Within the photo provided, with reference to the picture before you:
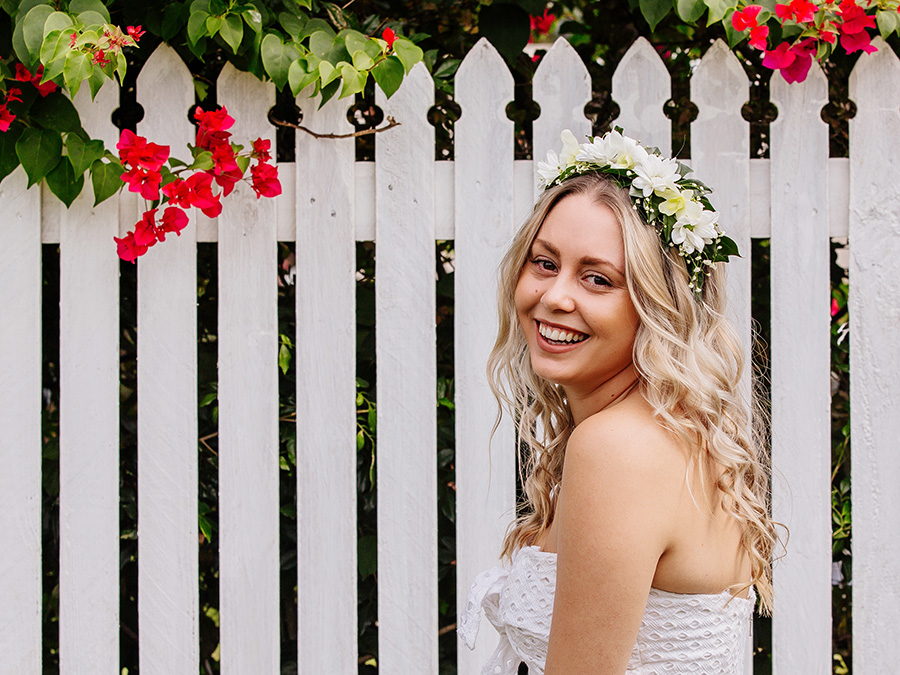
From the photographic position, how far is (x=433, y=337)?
2.12 metres

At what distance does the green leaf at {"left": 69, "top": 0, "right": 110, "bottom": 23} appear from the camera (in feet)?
6.35

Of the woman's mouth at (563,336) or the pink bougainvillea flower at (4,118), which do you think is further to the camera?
the pink bougainvillea flower at (4,118)

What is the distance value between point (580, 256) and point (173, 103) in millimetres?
1233

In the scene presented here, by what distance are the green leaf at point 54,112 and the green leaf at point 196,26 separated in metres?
0.36

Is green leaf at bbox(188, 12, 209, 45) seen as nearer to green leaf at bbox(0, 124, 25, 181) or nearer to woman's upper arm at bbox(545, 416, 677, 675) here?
green leaf at bbox(0, 124, 25, 181)

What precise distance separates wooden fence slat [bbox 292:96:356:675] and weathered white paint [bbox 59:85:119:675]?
468 mm

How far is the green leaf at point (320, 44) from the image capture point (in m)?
2.04

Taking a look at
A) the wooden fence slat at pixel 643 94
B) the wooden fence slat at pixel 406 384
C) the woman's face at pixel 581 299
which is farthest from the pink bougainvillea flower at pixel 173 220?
the wooden fence slat at pixel 643 94

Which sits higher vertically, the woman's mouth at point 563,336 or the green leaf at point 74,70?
the green leaf at point 74,70

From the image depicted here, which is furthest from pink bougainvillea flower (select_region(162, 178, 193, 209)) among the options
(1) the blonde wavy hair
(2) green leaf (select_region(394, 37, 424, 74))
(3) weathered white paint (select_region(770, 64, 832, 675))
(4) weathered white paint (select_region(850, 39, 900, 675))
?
(4) weathered white paint (select_region(850, 39, 900, 675))

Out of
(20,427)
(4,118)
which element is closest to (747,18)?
(4,118)

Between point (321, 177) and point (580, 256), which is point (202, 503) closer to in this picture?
point (321, 177)

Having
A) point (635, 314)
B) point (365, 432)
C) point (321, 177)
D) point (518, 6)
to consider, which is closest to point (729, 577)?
point (635, 314)

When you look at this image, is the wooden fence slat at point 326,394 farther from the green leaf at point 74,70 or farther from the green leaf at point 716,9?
the green leaf at point 716,9
